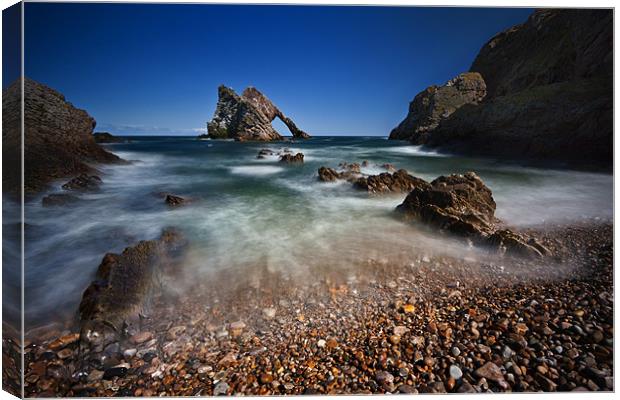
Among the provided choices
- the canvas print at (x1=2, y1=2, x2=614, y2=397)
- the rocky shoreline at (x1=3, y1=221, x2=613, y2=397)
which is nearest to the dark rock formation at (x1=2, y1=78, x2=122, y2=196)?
the canvas print at (x1=2, y1=2, x2=614, y2=397)

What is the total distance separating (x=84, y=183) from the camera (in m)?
3.51

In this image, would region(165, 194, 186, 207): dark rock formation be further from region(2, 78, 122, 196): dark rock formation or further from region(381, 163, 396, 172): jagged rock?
region(381, 163, 396, 172): jagged rock

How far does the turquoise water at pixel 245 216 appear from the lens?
2457 mm

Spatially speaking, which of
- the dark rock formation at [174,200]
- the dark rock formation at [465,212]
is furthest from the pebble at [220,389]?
the dark rock formation at [465,212]

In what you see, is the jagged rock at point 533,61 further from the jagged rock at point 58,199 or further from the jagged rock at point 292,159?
the jagged rock at point 58,199

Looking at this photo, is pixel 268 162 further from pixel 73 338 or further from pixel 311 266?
pixel 73 338

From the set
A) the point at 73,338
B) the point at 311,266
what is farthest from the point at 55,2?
the point at 311,266

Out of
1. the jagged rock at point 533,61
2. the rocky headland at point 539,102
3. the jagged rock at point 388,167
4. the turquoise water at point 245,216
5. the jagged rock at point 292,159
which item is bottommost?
the turquoise water at point 245,216

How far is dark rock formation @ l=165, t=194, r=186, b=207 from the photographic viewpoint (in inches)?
133

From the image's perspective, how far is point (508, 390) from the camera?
4.71 ft

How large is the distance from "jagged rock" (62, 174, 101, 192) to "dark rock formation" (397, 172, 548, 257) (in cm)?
419

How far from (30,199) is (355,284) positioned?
11.0 ft

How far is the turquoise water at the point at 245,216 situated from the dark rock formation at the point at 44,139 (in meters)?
0.31

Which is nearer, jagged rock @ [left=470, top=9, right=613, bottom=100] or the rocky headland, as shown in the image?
the rocky headland
